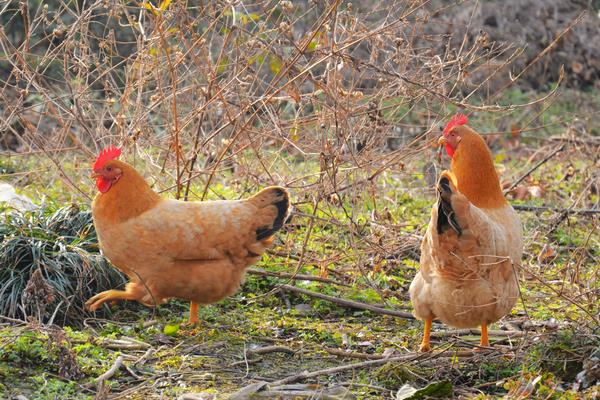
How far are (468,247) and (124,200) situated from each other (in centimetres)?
209

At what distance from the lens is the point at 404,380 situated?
15.1ft

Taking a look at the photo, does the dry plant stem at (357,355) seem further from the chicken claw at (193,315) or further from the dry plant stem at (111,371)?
the dry plant stem at (111,371)

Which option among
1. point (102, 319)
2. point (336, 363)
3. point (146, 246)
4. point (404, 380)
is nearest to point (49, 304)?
point (102, 319)

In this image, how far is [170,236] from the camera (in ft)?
17.5

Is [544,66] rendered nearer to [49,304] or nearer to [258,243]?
[258,243]

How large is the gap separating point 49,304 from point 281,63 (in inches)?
82.7

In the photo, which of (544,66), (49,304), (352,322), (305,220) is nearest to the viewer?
(49,304)

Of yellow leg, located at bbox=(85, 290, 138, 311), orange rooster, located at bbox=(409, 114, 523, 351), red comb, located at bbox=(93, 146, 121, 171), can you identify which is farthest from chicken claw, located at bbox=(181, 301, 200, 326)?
orange rooster, located at bbox=(409, 114, 523, 351)

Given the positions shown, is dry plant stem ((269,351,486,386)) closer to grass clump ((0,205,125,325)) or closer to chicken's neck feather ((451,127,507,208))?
chicken's neck feather ((451,127,507,208))

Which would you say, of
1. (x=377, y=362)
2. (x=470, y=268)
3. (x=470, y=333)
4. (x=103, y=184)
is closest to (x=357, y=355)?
(x=377, y=362)

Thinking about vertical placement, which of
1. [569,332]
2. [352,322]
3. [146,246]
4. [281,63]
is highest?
[281,63]

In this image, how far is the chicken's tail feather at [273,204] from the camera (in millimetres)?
5586

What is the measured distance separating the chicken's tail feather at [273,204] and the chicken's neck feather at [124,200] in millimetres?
690

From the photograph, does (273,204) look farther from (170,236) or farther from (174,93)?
(174,93)
